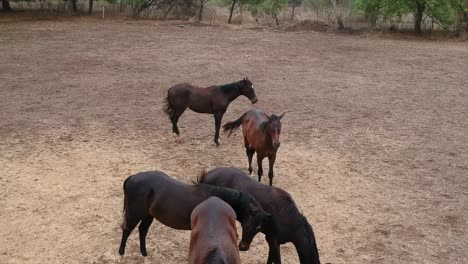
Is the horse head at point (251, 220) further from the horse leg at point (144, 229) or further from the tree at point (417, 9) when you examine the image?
the tree at point (417, 9)

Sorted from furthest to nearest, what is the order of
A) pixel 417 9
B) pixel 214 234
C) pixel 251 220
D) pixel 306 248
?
pixel 417 9 < pixel 306 248 < pixel 251 220 < pixel 214 234

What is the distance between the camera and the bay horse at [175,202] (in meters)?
4.61

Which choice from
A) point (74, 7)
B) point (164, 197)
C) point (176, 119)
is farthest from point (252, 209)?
→ point (74, 7)

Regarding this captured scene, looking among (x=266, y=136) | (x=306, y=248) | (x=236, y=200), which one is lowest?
(x=306, y=248)

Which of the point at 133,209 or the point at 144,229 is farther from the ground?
the point at 133,209

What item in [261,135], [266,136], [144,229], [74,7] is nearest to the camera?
[144,229]

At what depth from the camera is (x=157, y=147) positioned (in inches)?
350

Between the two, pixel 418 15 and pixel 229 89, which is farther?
pixel 418 15

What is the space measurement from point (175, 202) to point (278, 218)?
3.86 ft

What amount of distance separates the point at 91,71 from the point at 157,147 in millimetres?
6859

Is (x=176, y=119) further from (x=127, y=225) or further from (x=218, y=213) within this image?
(x=218, y=213)

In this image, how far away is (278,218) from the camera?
498 centimetres

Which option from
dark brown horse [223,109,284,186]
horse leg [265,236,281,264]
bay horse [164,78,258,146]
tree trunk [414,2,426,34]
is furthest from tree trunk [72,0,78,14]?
horse leg [265,236,281,264]

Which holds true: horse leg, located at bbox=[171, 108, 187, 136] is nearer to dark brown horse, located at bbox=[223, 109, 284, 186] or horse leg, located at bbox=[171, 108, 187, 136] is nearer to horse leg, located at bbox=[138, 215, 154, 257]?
dark brown horse, located at bbox=[223, 109, 284, 186]
